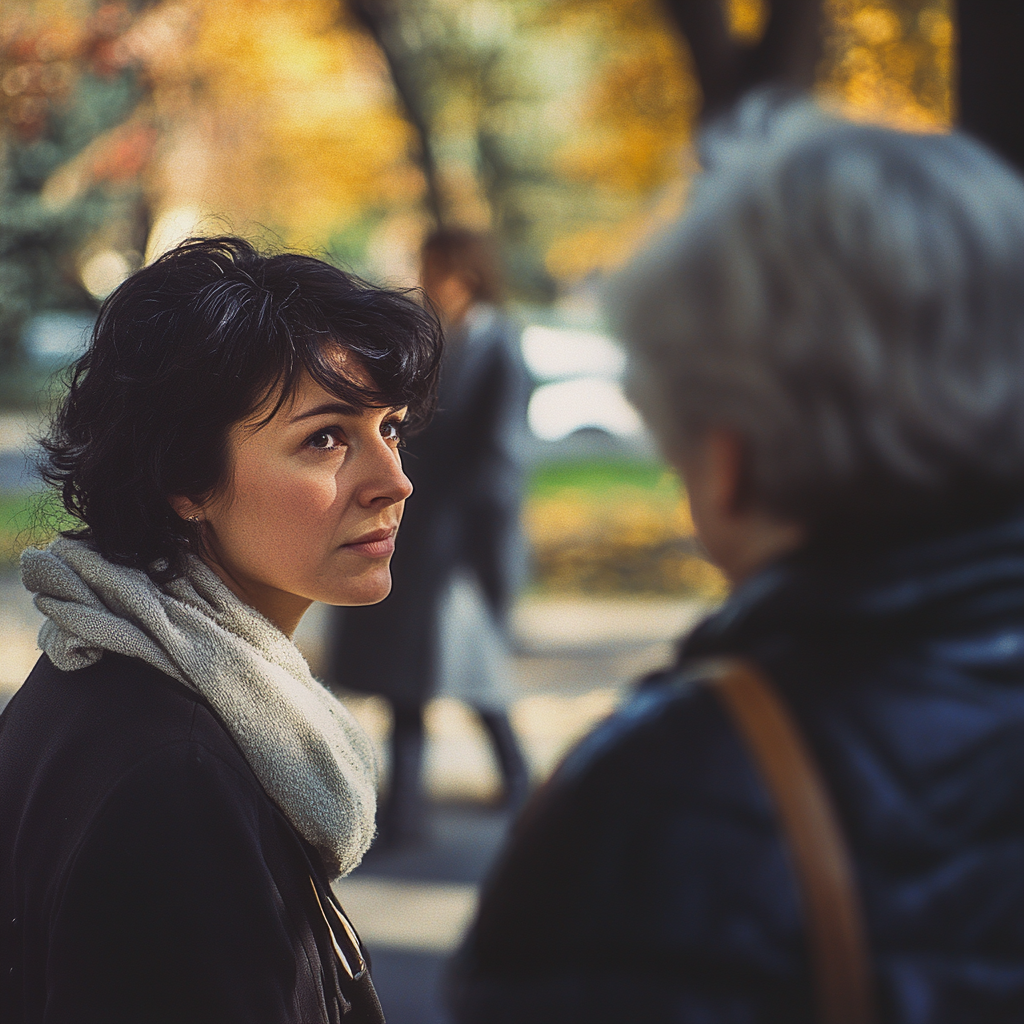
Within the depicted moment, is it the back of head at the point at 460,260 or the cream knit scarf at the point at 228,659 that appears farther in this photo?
the back of head at the point at 460,260

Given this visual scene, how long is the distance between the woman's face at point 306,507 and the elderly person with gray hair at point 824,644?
63 cm

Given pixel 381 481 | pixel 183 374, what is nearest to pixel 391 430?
pixel 381 481

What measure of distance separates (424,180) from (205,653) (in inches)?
544

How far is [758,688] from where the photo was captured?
3.55ft

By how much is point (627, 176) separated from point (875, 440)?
1501 centimetres

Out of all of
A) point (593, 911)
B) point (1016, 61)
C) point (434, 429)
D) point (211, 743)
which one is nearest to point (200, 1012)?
point (211, 743)

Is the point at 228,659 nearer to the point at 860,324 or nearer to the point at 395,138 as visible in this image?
the point at 860,324

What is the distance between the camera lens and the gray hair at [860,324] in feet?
3.63

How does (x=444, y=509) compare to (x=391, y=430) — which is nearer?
(x=391, y=430)

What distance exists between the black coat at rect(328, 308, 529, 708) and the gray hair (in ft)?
13.0

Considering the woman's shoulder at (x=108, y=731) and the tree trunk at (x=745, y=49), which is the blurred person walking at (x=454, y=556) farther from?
the woman's shoulder at (x=108, y=731)

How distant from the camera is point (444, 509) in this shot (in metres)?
5.27

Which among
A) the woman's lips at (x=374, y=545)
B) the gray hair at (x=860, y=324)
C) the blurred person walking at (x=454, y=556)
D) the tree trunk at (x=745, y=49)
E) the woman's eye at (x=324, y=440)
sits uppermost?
the gray hair at (x=860, y=324)

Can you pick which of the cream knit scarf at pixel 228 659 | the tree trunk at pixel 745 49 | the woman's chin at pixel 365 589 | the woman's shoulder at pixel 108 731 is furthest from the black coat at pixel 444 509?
the woman's shoulder at pixel 108 731
